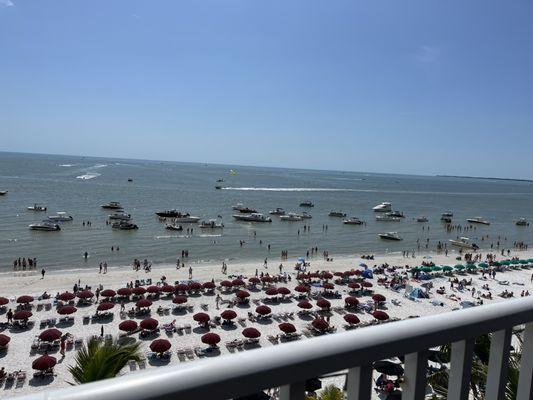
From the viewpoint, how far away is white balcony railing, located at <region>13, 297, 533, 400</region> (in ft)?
4.33

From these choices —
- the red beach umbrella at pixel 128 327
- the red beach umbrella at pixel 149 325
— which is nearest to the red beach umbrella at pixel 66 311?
the red beach umbrella at pixel 128 327

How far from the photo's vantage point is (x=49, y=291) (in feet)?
98.4

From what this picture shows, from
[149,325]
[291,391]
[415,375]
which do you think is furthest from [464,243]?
[291,391]

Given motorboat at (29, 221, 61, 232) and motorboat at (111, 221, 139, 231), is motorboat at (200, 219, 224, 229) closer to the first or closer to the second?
motorboat at (111, 221, 139, 231)

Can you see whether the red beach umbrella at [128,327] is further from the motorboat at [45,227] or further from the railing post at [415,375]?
the motorboat at [45,227]

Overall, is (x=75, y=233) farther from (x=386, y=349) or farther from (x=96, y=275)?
(x=386, y=349)

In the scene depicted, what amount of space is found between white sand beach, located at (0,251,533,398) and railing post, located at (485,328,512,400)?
16.9 metres

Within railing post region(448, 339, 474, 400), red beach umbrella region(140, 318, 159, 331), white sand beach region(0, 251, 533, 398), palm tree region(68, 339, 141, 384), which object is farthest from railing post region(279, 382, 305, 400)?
red beach umbrella region(140, 318, 159, 331)

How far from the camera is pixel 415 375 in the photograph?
1.92 meters

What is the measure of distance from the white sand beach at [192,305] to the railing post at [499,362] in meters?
16.9

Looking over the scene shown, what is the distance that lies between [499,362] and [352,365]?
3.38 ft

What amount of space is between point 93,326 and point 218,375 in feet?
80.9

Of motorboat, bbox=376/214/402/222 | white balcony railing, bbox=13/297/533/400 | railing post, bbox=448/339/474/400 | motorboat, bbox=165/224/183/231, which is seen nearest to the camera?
white balcony railing, bbox=13/297/533/400

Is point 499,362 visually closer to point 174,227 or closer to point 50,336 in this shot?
point 50,336
